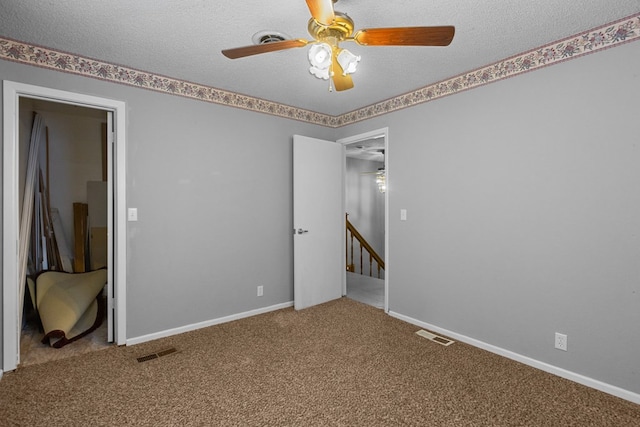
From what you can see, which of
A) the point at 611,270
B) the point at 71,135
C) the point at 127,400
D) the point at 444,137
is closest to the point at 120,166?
the point at 127,400

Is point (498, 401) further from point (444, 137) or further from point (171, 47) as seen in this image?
point (171, 47)

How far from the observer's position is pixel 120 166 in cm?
267

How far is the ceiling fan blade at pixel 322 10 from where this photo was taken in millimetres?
1304

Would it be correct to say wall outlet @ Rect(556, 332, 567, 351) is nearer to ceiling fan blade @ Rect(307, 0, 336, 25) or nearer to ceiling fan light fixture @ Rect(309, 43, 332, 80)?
ceiling fan light fixture @ Rect(309, 43, 332, 80)

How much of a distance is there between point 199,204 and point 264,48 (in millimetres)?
1898

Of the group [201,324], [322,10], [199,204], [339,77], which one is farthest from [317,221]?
[322,10]

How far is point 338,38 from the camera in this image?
1.63 metres

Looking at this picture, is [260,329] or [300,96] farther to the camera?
[300,96]

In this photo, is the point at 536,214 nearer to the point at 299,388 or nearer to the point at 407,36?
the point at 407,36

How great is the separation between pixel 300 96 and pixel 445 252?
7.24 ft

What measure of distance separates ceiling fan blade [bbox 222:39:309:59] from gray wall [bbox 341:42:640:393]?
1.88 metres

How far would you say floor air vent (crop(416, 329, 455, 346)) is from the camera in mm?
2803

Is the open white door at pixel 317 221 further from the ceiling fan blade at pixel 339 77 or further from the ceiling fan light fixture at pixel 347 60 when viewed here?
the ceiling fan light fixture at pixel 347 60

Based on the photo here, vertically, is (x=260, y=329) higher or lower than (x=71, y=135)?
lower
